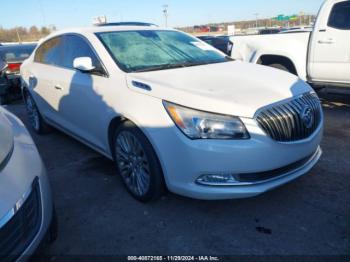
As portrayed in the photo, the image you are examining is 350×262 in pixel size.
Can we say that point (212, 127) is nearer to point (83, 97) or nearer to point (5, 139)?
point (5, 139)

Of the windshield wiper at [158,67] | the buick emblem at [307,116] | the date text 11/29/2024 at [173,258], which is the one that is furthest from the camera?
the windshield wiper at [158,67]

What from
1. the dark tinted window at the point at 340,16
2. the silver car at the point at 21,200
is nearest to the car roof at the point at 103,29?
the silver car at the point at 21,200

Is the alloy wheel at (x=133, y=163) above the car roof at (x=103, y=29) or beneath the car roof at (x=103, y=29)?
beneath

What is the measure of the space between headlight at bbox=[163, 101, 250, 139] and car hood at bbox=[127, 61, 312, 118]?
53mm

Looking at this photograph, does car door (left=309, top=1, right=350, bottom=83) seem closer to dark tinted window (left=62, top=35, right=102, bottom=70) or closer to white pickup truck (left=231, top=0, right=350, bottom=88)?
white pickup truck (left=231, top=0, right=350, bottom=88)

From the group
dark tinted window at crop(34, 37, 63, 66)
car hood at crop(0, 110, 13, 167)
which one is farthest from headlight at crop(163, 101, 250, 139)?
dark tinted window at crop(34, 37, 63, 66)

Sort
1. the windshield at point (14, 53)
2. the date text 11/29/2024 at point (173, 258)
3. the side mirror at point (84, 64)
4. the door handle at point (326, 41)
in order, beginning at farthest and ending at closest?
the windshield at point (14, 53)
the door handle at point (326, 41)
the side mirror at point (84, 64)
the date text 11/29/2024 at point (173, 258)

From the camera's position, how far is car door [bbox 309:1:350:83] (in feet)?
17.8

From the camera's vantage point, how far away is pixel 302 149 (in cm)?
273

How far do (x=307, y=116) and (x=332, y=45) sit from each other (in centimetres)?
341

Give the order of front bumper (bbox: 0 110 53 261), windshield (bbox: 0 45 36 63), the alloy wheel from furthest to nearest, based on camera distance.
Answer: windshield (bbox: 0 45 36 63) → the alloy wheel → front bumper (bbox: 0 110 53 261)

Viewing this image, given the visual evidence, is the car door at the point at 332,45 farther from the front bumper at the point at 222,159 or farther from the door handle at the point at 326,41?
the front bumper at the point at 222,159

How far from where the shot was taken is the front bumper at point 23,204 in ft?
5.76

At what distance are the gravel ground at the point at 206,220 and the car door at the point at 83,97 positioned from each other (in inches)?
22.6
